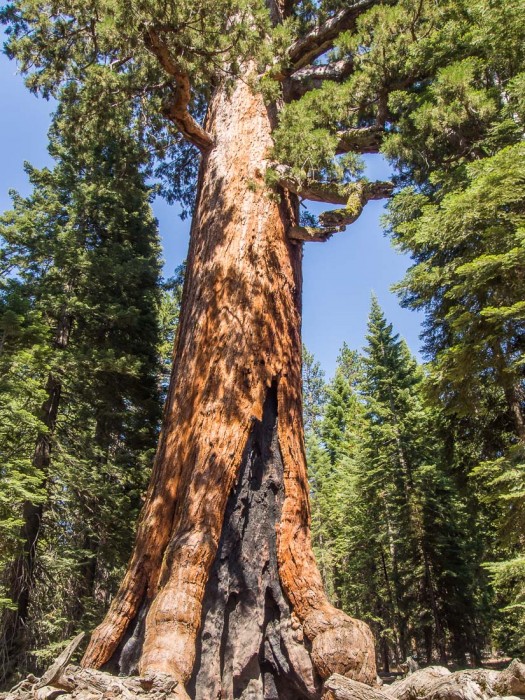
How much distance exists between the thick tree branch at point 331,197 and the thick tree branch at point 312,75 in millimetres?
3068

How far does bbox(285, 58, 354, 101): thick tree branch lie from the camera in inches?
309

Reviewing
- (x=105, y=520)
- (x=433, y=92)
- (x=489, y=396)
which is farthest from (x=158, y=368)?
(x=433, y=92)

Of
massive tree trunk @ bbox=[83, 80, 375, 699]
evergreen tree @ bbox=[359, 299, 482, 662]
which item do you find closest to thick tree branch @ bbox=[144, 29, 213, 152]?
massive tree trunk @ bbox=[83, 80, 375, 699]

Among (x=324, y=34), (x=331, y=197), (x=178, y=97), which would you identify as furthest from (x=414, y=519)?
(x=178, y=97)

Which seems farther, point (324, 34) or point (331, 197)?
point (324, 34)

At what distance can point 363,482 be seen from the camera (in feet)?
54.3

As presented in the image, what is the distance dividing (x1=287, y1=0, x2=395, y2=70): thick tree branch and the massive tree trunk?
150 inches

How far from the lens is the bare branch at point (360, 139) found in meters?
7.09

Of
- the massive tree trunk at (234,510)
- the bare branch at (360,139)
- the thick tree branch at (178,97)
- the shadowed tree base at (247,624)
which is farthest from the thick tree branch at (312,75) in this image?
the shadowed tree base at (247,624)

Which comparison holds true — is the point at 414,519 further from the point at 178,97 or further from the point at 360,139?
the point at 178,97

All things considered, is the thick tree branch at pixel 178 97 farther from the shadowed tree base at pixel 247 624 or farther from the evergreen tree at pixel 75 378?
the shadowed tree base at pixel 247 624

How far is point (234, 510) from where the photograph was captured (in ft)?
12.7

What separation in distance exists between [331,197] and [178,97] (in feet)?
6.46

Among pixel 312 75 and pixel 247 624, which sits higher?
pixel 312 75
